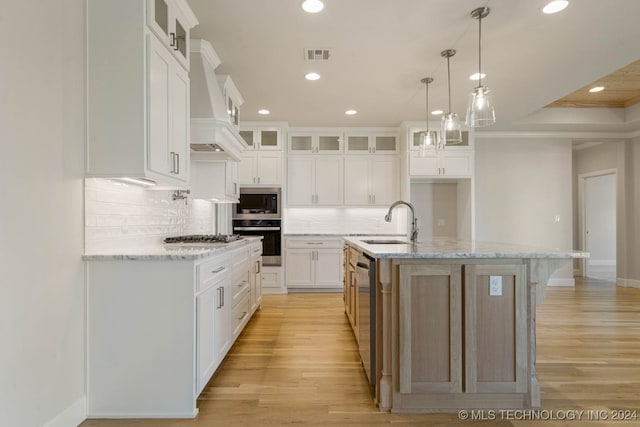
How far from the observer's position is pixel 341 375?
8.59 feet

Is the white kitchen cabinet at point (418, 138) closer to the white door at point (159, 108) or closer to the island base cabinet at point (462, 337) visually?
the island base cabinet at point (462, 337)

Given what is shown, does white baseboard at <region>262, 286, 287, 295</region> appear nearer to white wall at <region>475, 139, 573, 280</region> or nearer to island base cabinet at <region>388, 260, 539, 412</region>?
white wall at <region>475, 139, 573, 280</region>

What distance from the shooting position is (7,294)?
157cm

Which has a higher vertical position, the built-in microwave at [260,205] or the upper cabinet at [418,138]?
the upper cabinet at [418,138]

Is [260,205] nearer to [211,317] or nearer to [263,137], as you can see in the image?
[263,137]

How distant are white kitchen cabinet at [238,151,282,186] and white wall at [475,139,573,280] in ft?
11.0

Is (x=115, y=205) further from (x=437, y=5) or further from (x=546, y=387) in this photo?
(x=546, y=387)

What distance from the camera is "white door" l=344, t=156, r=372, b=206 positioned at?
5934 mm

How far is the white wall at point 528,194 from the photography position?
5977mm

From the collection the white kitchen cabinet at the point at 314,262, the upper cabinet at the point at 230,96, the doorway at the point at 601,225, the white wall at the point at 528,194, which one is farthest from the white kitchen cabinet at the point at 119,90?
the doorway at the point at 601,225

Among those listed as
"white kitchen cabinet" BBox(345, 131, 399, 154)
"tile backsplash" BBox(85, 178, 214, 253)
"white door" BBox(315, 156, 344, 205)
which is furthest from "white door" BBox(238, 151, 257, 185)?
"tile backsplash" BBox(85, 178, 214, 253)

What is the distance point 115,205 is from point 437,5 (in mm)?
2672

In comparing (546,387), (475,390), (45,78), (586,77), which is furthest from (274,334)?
(586,77)

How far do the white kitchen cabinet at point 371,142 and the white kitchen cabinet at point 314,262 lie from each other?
1563mm
